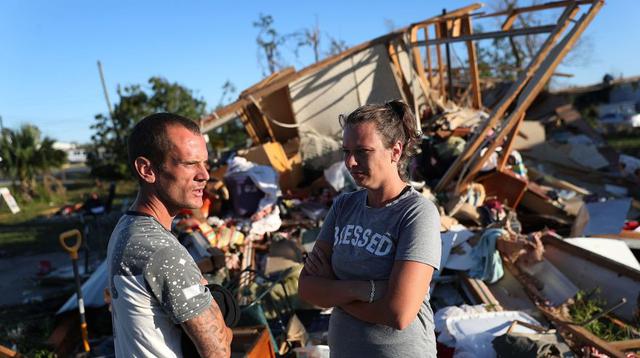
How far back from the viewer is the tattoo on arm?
1.36 metres

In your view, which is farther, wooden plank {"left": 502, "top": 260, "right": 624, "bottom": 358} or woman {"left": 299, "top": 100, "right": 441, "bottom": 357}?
wooden plank {"left": 502, "top": 260, "right": 624, "bottom": 358}

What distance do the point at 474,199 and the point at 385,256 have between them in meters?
4.98

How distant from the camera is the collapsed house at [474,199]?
12.8 feet

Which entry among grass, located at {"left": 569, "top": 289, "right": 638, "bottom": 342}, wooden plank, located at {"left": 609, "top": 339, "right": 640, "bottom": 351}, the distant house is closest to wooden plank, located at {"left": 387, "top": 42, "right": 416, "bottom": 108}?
grass, located at {"left": 569, "top": 289, "right": 638, "bottom": 342}

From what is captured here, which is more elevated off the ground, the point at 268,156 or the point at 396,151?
the point at 396,151

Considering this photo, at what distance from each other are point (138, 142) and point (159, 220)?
0.79ft

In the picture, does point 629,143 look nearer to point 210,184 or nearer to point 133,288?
point 210,184

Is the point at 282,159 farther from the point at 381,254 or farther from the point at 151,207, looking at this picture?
the point at 151,207

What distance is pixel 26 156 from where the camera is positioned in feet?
53.6

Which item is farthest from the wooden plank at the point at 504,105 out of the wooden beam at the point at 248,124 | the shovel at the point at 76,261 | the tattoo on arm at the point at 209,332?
the tattoo on arm at the point at 209,332

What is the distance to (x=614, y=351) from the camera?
10.5 feet

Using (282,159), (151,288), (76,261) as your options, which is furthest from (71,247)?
(282,159)

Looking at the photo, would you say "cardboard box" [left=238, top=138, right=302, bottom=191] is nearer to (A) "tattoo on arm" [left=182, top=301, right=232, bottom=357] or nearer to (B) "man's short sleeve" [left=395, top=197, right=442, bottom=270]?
(B) "man's short sleeve" [left=395, top=197, right=442, bottom=270]

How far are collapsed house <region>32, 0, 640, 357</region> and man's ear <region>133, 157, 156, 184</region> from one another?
4.01ft
